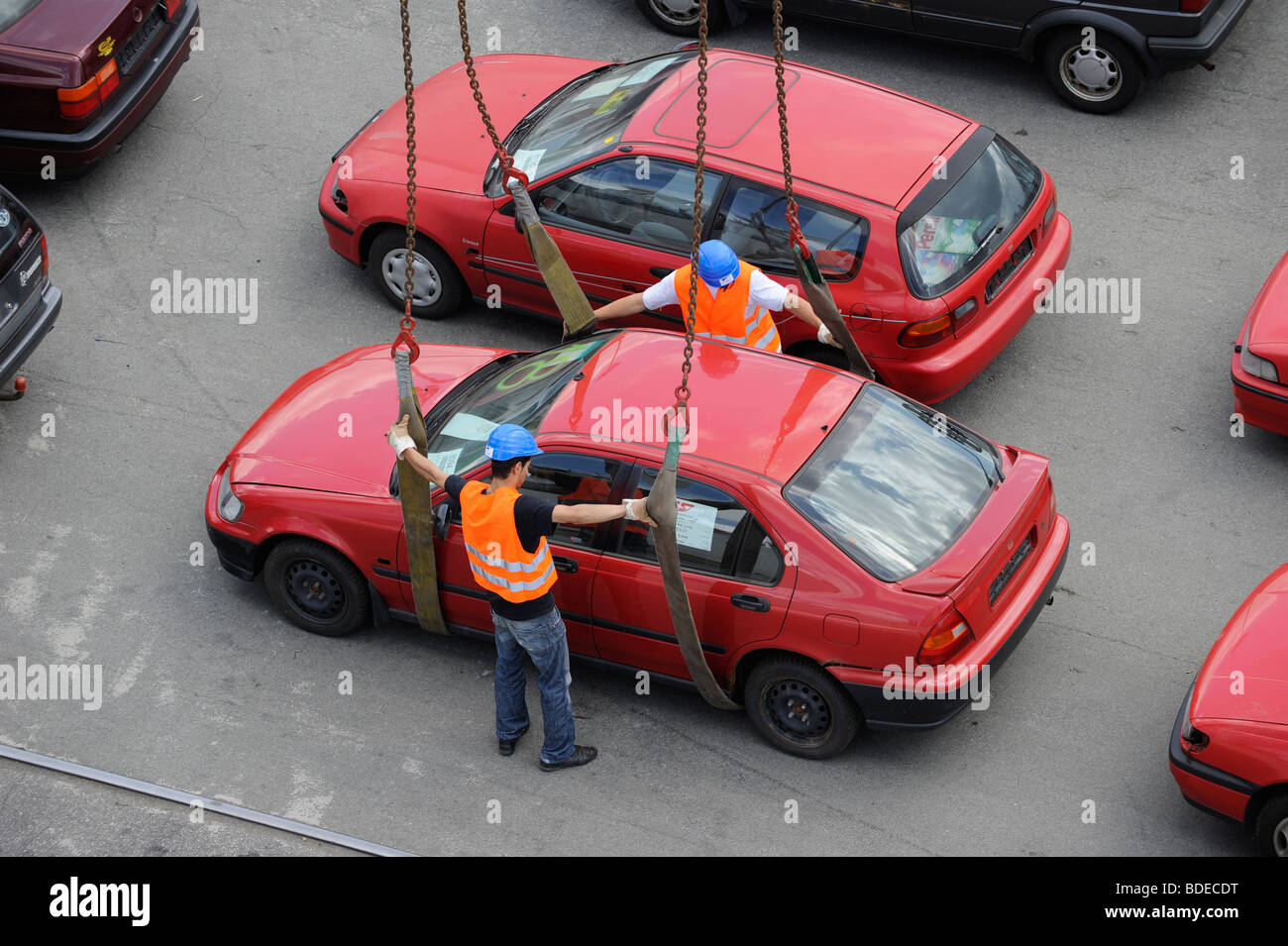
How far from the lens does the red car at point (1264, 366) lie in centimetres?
865

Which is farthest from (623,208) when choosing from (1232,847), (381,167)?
(1232,847)

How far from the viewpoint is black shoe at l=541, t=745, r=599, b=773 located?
24.6 feet

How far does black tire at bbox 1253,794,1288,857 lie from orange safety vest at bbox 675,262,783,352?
3369mm

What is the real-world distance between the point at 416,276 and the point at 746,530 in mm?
3982

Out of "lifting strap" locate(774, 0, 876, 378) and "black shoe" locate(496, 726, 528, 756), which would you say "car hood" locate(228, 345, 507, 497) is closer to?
"black shoe" locate(496, 726, 528, 756)

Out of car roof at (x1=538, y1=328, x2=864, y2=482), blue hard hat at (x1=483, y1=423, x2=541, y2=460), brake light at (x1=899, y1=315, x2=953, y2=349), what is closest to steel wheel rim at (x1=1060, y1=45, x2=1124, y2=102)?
brake light at (x1=899, y1=315, x2=953, y2=349)

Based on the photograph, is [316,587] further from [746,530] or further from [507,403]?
[746,530]

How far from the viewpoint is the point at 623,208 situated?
30.6ft

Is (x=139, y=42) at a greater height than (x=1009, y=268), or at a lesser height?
greater

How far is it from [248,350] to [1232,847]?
21.6 ft

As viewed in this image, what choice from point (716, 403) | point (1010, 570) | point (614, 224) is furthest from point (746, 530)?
point (614, 224)

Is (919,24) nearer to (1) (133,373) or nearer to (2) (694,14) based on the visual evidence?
(2) (694,14)

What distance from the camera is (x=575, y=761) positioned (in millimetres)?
7508

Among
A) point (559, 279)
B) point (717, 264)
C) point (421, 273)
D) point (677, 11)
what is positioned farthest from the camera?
point (677, 11)
